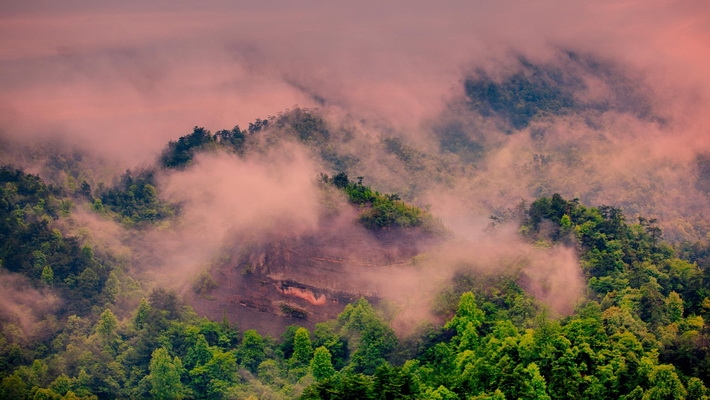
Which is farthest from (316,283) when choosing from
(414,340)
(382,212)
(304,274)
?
(414,340)

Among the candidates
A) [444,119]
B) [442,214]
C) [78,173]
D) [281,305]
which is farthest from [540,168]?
[281,305]

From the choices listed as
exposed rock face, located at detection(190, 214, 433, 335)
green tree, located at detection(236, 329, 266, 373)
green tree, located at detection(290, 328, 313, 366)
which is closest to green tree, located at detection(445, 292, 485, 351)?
green tree, located at detection(290, 328, 313, 366)

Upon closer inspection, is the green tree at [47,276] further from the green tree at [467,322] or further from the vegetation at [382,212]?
the green tree at [467,322]

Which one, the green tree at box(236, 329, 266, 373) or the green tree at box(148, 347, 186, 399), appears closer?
the green tree at box(148, 347, 186, 399)

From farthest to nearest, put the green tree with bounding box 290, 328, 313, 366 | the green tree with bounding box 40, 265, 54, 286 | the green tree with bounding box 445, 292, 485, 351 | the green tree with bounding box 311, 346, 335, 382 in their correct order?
the green tree with bounding box 40, 265, 54, 286 → the green tree with bounding box 290, 328, 313, 366 → the green tree with bounding box 311, 346, 335, 382 → the green tree with bounding box 445, 292, 485, 351

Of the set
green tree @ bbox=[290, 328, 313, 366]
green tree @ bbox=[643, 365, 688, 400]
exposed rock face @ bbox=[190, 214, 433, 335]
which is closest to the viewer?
green tree @ bbox=[643, 365, 688, 400]

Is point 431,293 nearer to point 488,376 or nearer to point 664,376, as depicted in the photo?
point 488,376

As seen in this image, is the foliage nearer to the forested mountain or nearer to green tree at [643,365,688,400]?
the forested mountain

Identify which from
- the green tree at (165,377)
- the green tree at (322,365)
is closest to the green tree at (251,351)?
the green tree at (165,377)
